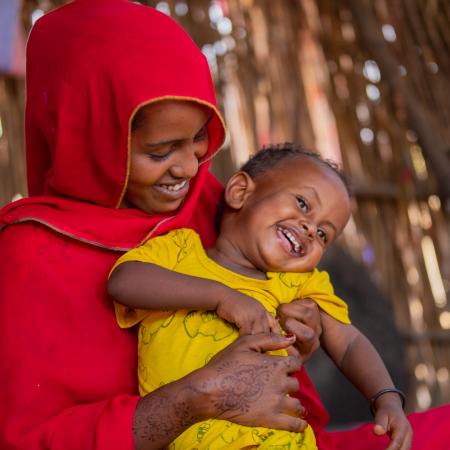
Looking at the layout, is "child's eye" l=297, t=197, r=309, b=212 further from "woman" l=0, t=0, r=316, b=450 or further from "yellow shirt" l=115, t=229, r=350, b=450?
"woman" l=0, t=0, r=316, b=450

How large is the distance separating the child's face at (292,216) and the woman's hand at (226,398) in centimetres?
30

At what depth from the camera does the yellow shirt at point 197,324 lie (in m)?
1.94

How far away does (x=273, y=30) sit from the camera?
5.35 metres

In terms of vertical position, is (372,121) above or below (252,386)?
above

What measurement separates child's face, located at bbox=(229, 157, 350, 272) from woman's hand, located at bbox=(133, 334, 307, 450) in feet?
0.98

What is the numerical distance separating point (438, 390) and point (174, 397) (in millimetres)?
3676

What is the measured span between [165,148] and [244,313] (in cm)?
46

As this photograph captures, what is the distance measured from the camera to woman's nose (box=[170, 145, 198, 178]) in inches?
88.4

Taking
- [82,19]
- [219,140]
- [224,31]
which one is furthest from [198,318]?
[224,31]

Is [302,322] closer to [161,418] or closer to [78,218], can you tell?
[161,418]

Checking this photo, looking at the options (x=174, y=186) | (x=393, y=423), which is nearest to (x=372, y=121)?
(x=174, y=186)

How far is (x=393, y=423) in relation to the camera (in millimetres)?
2094

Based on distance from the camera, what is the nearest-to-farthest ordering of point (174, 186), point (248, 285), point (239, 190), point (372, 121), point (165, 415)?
point (165, 415)
point (248, 285)
point (174, 186)
point (239, 190)
point (372, 121)

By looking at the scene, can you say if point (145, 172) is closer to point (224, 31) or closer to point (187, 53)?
point (187, 53)
